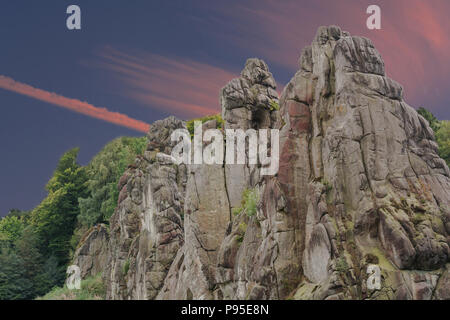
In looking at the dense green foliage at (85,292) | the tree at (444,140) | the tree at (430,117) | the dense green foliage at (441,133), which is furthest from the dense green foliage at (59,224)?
the tree at (444,140)

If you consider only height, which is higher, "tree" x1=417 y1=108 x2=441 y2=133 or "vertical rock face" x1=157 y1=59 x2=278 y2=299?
"tree" x1=417 y1=108 x2=441 y2=133

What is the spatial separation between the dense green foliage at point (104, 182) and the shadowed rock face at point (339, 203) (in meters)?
35.7

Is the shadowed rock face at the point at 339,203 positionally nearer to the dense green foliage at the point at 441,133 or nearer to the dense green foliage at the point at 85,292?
the dense green foliage at the point at 441,133

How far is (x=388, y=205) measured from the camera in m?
20.4

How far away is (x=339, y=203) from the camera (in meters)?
21.2

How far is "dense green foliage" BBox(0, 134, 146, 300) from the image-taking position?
57000 millimetres

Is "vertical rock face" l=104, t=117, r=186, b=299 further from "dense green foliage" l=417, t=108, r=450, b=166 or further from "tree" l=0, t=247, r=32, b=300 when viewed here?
"dense green foliage" l=417, t=108, r=450, b=166

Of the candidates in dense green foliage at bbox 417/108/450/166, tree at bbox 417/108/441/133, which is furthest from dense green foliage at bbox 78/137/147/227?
dense green foliage at bbox 417/108/450/166

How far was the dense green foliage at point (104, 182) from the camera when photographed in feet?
216

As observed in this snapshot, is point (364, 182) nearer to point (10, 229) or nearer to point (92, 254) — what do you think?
point (92, 254)

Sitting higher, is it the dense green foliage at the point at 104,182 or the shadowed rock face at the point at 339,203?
the dense green foliage at the point at 104,182

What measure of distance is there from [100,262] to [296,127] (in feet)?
144

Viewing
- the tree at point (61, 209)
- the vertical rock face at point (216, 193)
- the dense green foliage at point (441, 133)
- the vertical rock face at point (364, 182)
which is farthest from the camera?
the tree at point (61, 209)

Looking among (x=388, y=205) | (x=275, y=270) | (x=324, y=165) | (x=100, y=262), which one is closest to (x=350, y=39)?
(x=324, y=165)
